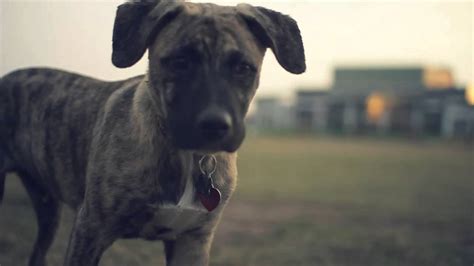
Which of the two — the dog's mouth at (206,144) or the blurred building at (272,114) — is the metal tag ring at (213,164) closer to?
the dog's mouth at (206,144)

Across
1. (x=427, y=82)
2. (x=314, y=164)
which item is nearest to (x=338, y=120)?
(x=427, y=82)

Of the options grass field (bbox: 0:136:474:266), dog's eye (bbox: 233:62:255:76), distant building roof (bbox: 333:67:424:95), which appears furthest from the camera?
distant building roof (bbox: 333:67:424:95)

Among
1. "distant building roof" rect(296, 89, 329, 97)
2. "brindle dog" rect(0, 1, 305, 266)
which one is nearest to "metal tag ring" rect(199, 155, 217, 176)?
"brindle dog" rect(0, 1, 305, 266)

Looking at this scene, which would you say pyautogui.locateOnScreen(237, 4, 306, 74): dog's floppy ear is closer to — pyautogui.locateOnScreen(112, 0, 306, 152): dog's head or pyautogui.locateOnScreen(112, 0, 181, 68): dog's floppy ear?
pyautogui.locateOnScreen(112, 0, 306, 152): dog's head

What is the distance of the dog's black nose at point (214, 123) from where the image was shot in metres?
3.23

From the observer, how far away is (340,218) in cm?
1012

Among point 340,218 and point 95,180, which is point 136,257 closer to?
point 95,180

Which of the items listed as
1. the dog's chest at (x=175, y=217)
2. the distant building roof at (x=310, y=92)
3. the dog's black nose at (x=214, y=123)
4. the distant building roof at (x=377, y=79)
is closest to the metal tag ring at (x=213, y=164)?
the dog's chest at (x=175, y=217)

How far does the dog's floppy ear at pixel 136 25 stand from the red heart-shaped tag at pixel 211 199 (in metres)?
0.98

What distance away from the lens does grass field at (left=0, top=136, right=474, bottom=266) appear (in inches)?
272

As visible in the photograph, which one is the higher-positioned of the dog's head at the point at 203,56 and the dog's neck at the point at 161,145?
the dog's head at the point at 203,56

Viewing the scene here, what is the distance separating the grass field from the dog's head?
3119mm

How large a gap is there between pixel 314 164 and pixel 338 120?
124ft

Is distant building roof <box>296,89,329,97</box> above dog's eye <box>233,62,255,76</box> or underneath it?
underneath
